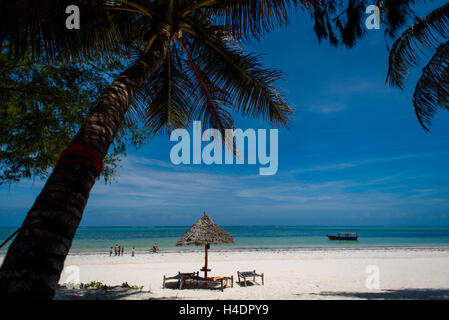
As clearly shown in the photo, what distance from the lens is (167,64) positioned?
5539 millimetres

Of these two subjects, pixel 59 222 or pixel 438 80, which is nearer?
pixel 59 222

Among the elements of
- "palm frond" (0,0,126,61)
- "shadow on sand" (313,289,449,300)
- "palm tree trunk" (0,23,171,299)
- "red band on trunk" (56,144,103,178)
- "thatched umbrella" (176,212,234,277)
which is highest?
"palm frond" (0,0,126,61)

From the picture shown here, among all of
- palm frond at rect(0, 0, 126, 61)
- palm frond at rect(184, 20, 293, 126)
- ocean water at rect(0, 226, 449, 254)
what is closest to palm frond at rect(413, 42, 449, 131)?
palm frond at rect(184, 20, 293, 126)

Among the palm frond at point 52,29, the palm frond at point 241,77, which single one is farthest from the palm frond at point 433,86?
the palm frond at point 52,29

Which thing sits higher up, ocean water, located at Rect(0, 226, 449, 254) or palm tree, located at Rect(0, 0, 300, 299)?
palm tree, located at Rect(0, 0, 300, 299)

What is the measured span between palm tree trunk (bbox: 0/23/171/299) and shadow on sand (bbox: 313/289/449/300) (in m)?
8.47

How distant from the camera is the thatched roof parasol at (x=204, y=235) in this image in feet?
35.2

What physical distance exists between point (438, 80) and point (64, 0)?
21.9ft

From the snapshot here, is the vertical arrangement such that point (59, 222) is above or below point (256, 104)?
below

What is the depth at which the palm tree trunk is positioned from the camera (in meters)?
1.24

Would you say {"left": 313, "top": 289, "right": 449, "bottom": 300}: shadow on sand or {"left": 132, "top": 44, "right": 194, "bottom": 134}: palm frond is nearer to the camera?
{"left": 132, "top": 44, "right": 194, "bottom": 134}: palm frond

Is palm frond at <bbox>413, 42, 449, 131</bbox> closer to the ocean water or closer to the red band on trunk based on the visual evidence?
the red band on trunk

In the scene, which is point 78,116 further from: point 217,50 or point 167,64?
point 217,50
